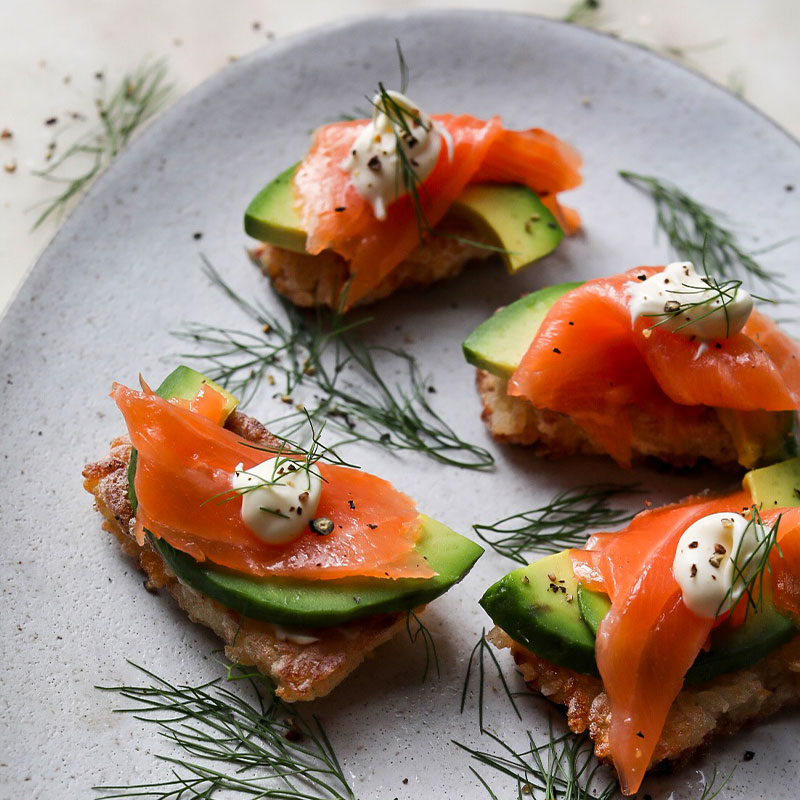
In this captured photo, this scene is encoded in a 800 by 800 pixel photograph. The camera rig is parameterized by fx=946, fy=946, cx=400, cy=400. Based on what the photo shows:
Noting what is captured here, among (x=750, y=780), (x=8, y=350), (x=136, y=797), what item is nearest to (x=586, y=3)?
(x=8, y=350)

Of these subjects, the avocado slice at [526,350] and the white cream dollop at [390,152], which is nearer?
the avocado slice at [526,350]

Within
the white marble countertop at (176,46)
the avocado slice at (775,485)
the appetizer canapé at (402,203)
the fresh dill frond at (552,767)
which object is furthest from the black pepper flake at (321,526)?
the white marble countertop at (176,46)

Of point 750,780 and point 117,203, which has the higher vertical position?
point 117,203

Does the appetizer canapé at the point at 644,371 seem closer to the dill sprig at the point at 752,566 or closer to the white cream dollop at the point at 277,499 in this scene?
the dill sprig at the point at 752,566

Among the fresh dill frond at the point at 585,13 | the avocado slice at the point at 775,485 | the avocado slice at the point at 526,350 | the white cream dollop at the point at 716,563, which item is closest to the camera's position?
the white cream dollop at the point at 716,563

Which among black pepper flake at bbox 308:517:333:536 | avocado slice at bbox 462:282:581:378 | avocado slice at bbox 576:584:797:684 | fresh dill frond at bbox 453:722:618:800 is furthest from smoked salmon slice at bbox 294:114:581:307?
fresh dill frond at bbox 453:722:618:800

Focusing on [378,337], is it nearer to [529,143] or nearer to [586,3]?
[529,143]

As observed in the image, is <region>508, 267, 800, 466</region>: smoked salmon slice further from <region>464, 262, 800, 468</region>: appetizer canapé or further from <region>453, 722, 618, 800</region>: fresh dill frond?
<region>453, 722, 618, 800</region>: fresh dill frond
